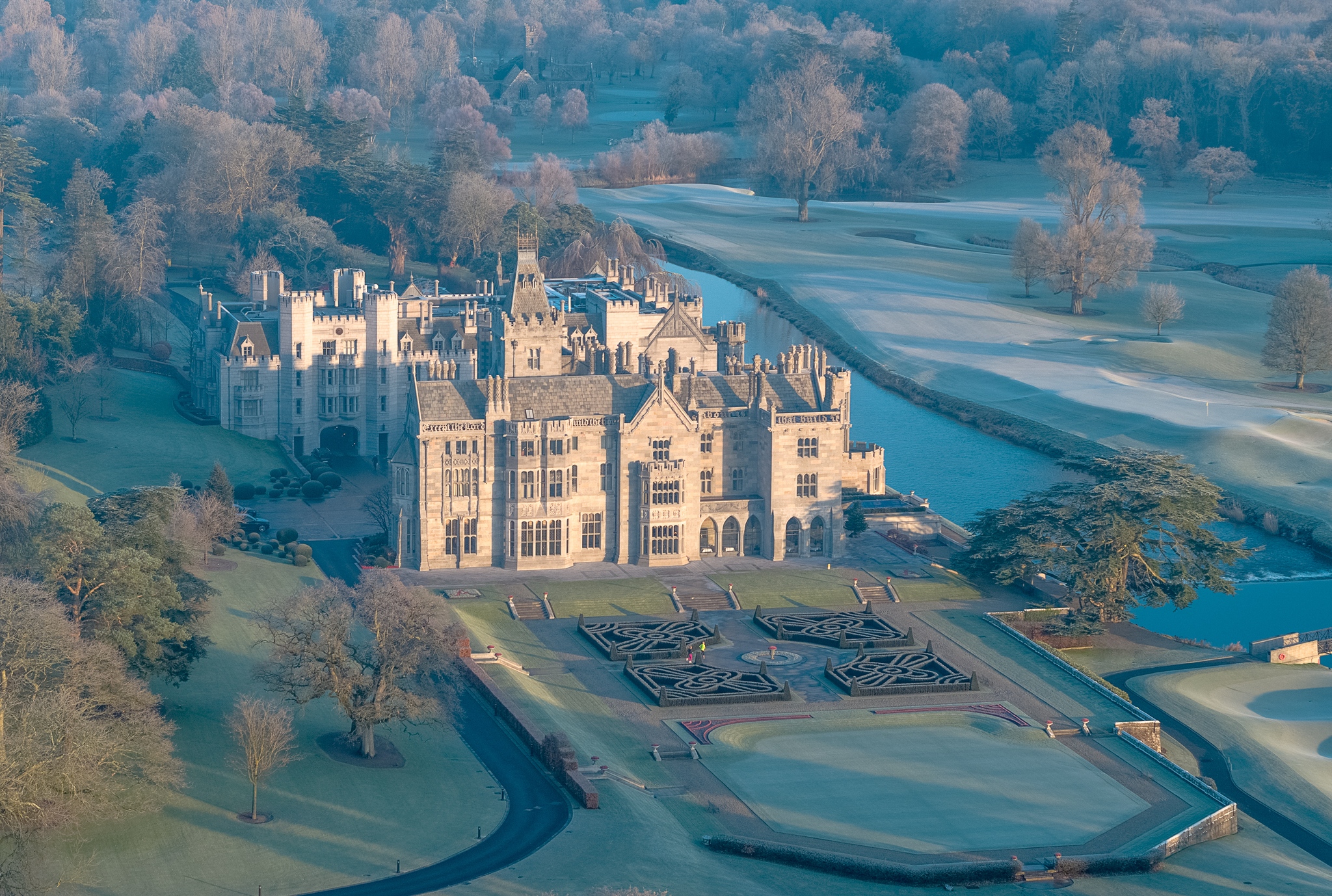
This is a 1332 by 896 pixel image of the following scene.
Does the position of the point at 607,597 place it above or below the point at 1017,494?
Answer: below

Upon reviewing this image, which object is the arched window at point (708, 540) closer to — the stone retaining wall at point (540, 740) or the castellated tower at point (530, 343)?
the castellated tower at point (530, 343)

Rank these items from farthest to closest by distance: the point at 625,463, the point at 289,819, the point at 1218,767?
the point at 625,463 → the point at 1218,767 → the point at 289,819

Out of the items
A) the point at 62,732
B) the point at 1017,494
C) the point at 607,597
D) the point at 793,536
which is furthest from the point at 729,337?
the point at 62,732

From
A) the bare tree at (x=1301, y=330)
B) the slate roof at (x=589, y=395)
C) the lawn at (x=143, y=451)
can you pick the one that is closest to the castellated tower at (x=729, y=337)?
the slate roof at (x=589, y=395)

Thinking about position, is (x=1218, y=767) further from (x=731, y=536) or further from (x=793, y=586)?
(x=731, y=536)

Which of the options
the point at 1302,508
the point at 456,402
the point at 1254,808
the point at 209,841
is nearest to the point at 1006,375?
the point at 1302,508

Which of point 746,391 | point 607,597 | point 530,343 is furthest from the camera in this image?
point 530,343

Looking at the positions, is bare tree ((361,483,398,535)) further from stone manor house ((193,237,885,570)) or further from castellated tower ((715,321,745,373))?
castellated tower ((715,321,745,373))
